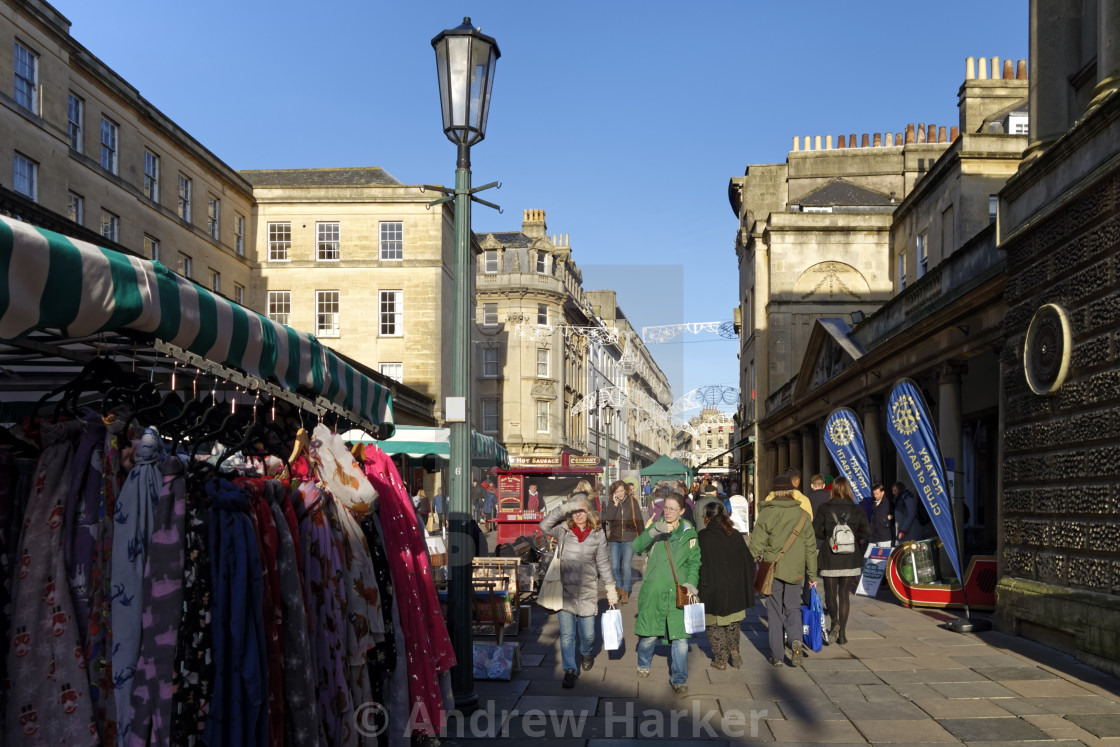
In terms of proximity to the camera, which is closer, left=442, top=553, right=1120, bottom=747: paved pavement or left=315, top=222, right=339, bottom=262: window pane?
left=442, top=553, right=1120, bottom=747: paved pavement

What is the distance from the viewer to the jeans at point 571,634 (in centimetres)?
905

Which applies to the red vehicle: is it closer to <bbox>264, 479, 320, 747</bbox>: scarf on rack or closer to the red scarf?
the red scarf

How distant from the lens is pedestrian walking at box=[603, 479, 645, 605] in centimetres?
1507

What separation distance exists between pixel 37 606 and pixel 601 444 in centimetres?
8088

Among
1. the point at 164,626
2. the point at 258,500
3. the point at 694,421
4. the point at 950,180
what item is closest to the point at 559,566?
the point at 258,500

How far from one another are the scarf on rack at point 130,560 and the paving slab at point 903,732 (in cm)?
509

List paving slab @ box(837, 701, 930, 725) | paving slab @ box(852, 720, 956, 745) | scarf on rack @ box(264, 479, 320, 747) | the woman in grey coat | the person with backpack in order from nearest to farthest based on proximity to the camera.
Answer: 1. scarf on rack @ box(264, 479, 320, 747)
2. paving slab @ box(852, 720, 956, 745)
3. paving slab @ box(837, 701, 930, 725)
4. the woman in grey coat
5. the person with backpack

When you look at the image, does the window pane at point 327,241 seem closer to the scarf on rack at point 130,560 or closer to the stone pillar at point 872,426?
the stone pillar at point 872,426

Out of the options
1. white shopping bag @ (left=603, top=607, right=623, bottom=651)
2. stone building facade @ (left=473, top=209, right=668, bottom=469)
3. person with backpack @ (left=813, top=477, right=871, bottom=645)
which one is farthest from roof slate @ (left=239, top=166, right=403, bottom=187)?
white shopping bag @ (left=603, top=607, right=623, bottom=651)

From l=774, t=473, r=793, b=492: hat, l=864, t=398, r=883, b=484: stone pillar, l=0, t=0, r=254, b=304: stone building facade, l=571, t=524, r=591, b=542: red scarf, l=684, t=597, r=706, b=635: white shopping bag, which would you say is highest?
l=0, t=0, r=254, b=304: stone building facade

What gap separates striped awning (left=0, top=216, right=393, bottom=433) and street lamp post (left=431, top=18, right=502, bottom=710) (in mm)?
2393

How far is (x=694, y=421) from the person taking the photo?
161 metres

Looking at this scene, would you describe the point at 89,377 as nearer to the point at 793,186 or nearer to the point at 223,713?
the point at 223,713

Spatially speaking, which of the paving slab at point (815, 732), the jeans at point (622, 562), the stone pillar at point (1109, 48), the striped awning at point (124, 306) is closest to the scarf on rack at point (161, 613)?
the striped awning at point (124, 306)
